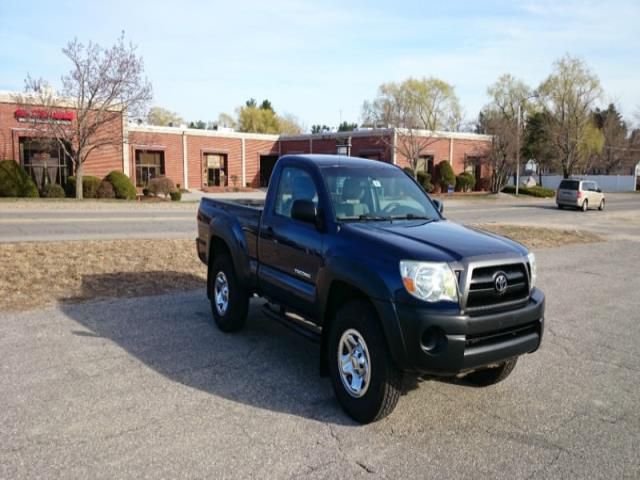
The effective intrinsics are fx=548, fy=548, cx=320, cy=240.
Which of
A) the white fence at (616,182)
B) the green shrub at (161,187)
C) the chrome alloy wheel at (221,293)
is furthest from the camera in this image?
the white fence at (616,182)

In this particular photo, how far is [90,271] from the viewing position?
9281 millimetres

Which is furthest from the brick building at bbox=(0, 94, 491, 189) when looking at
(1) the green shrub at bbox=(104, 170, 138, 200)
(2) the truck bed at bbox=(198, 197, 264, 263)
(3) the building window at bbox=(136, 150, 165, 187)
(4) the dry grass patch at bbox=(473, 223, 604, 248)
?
(2) the truck bed at bbox=(198, 197, 264, 263)

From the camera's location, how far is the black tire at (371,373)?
12.9 ft

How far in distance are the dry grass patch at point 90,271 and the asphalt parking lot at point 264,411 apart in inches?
50.3

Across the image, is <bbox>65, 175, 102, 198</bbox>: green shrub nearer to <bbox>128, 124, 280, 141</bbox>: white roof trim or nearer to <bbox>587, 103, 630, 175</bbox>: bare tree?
<bbox>128, 124, 280, 141</bbox>: white roof trim

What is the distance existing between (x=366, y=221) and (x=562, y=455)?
7.61ft

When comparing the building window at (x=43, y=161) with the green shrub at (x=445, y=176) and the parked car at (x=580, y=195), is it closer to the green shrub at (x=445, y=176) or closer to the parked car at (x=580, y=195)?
the green shrub at (x=445, y=176)

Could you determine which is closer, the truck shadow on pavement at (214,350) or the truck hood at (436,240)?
the truck hood at (436,240)

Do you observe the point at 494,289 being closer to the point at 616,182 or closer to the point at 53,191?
the point at 53,191

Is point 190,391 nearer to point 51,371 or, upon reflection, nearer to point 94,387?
point 94,387

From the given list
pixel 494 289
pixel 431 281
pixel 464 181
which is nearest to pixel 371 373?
pixel 431 281

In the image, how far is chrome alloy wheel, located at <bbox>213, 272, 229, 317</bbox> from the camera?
6363mm

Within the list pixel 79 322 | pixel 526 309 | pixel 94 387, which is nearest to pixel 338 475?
pixel 526 309

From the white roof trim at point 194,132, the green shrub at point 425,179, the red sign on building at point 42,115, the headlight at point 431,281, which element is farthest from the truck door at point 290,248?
the green shrub at point 425,179
